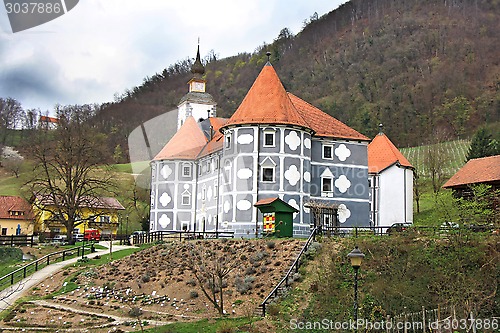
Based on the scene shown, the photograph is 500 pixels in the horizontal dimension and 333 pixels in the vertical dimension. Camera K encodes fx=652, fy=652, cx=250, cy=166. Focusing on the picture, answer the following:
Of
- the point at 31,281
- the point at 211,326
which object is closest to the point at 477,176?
the point at 211,326

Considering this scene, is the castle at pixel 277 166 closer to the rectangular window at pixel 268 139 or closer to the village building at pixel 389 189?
the rectangular window at pixel 268 139

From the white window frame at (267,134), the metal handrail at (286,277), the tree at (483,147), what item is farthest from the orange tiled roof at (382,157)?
the metal handrail at (286,277)

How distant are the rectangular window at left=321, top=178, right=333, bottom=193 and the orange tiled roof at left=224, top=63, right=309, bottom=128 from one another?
4.25m

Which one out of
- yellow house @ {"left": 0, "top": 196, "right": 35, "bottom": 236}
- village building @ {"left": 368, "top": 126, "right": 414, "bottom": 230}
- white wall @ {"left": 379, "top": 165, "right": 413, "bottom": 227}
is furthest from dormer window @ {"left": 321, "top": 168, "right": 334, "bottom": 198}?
yellow house @ {"left": 0, "top": 196, "right": 35, "bottom": 236}

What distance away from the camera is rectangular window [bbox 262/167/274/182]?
136 ft

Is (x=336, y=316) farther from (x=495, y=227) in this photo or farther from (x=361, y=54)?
(x=361, y=54)

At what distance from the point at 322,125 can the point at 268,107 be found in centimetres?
527

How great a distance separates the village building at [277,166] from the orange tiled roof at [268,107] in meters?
0.06

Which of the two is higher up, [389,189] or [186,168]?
[186,168]

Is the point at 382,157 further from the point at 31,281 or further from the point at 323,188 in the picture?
the point at 31,281

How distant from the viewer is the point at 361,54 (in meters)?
134

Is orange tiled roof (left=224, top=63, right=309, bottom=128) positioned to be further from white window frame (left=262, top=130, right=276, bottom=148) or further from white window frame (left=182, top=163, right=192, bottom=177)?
white window frame (left=182, top=163, right=192, bottom=177)

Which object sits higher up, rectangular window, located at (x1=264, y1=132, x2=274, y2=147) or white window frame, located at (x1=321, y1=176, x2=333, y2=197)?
rectangular window, located at (x1=264, y1=132, x2=274, y2=147)

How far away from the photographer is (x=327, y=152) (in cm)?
4547
